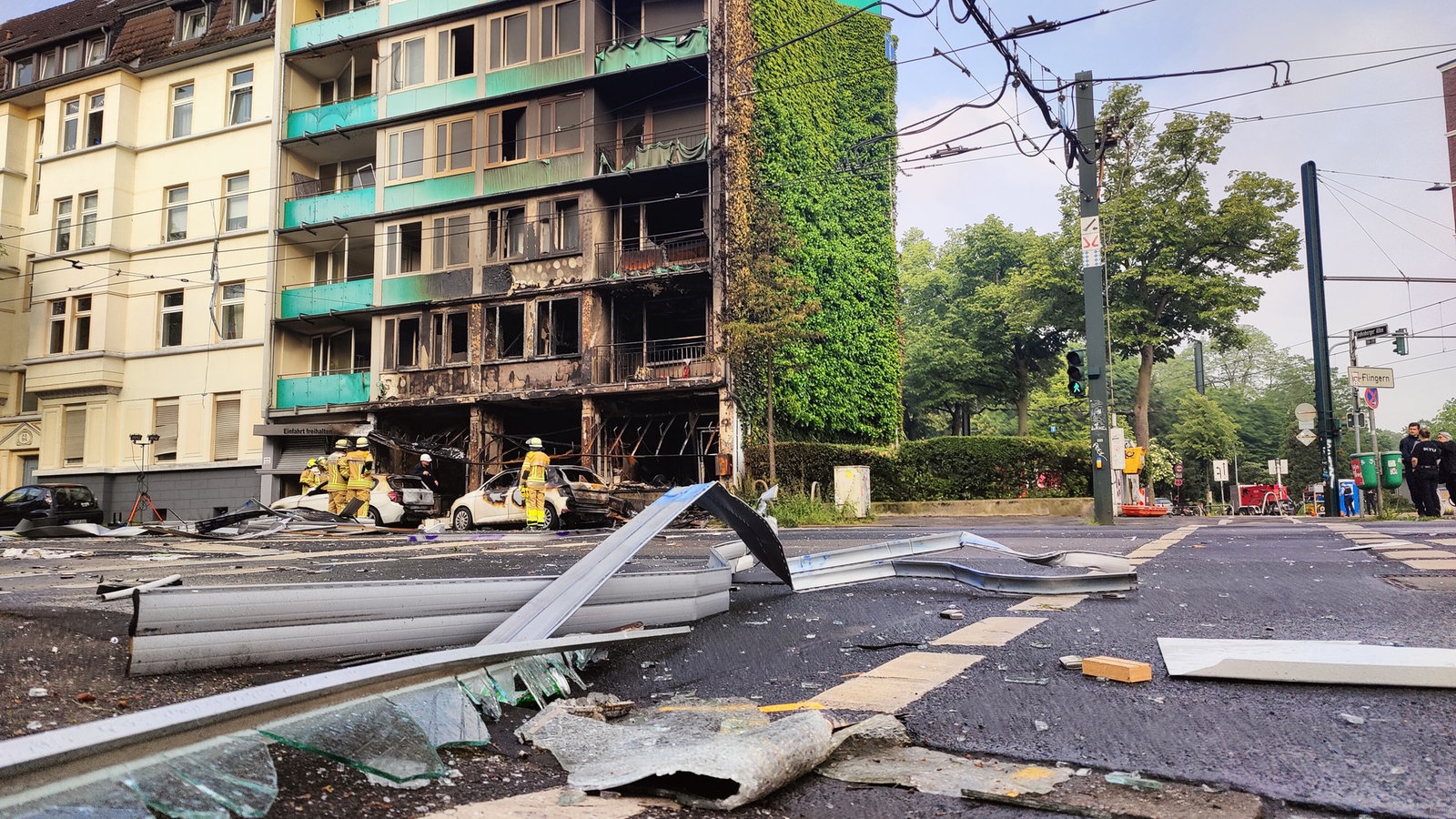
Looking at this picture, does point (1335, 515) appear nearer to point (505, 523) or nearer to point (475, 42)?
point (505, 523)

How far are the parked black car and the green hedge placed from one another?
17.5 meters

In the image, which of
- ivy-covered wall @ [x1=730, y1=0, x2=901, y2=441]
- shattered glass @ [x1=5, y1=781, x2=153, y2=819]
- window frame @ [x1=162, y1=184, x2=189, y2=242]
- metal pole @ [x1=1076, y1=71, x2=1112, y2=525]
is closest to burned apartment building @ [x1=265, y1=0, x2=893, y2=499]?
ivy-covered wall @ [x1=730, y1=0, x2=901, y2=441]

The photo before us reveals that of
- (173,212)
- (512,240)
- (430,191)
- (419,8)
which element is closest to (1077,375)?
(512,240)

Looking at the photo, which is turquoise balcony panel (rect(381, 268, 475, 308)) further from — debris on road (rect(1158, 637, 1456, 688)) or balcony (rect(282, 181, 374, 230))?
debris on road (rect(1158, 637, 1456, 688))

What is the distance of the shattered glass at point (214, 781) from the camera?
1.68 meters

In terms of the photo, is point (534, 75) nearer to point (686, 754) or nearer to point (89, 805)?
point (686, 754)

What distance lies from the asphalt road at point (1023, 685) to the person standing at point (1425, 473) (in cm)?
1245

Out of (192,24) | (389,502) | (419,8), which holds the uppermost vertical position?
(192,24)

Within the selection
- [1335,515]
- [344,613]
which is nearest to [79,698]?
[344,613]

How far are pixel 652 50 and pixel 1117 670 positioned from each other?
24097 millimetres

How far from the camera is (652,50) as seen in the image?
24.7 m

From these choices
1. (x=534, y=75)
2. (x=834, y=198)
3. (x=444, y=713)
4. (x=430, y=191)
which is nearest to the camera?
(x=444, y=713)

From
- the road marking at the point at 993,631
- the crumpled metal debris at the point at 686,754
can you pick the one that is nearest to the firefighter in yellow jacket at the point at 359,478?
the road marking at the point at 993,631

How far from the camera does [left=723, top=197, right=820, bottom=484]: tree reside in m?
21.6
